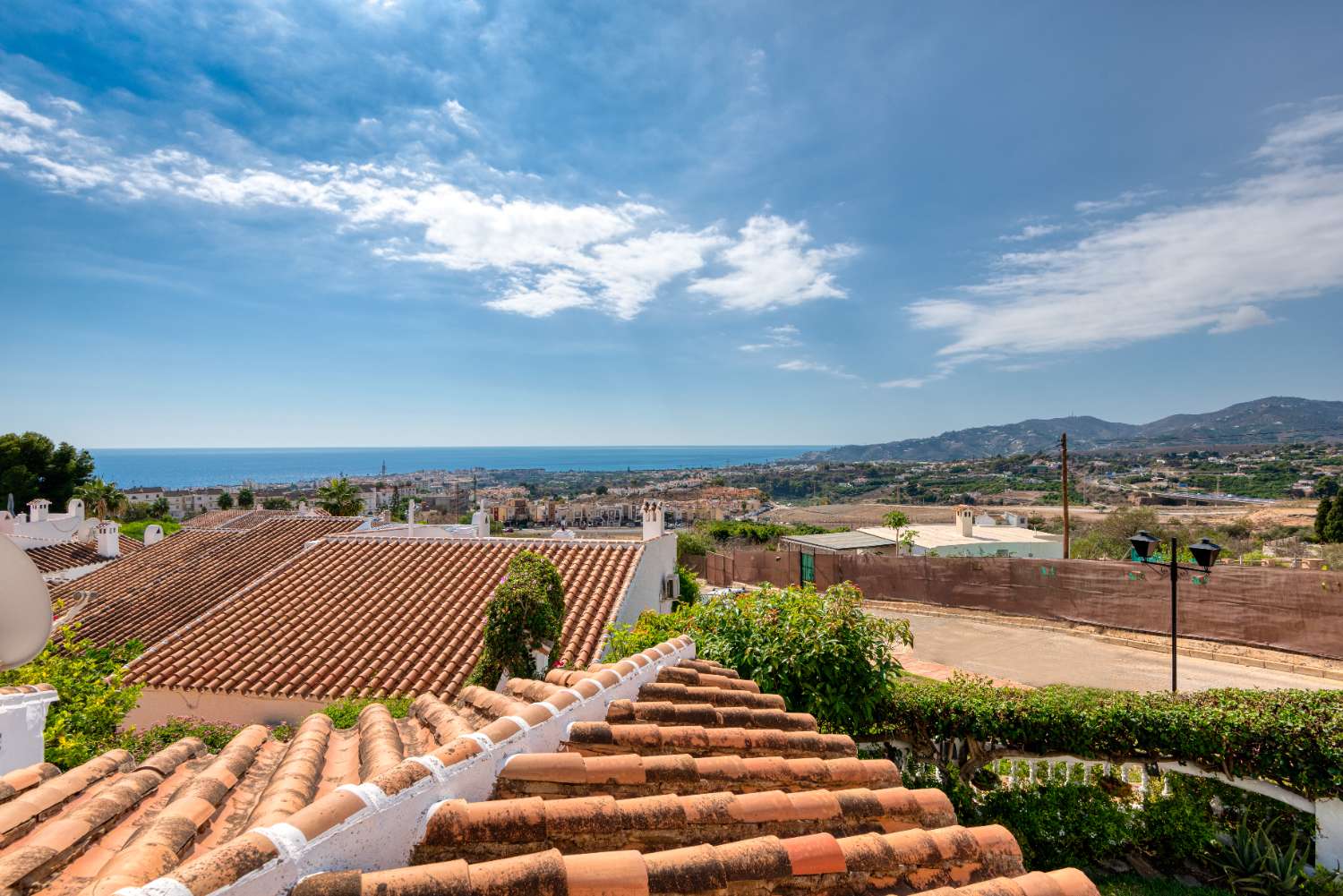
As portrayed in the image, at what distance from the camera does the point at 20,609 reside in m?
2.96

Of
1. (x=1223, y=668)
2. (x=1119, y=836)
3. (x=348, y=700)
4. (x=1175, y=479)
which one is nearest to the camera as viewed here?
(x=1119, y=836)

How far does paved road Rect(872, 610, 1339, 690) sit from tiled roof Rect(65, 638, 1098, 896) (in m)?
12.9

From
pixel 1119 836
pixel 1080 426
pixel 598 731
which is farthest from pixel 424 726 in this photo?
pixel 1080 426

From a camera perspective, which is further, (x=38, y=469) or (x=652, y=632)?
(x=38, y=469)

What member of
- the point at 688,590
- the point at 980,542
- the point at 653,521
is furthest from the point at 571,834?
the point at 980,542

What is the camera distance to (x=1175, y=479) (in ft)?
240

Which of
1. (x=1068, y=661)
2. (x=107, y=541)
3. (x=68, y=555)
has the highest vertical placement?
(x=107, y=541)

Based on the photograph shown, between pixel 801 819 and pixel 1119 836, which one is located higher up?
pixel 801 819

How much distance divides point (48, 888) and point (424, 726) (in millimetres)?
2149

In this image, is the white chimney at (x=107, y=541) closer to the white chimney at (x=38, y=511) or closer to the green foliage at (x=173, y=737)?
the white chimney at (x=38, y=511)

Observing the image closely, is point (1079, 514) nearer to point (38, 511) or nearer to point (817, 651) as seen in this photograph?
point (817, 651)

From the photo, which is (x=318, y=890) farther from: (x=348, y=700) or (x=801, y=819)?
(x=348, y=700)

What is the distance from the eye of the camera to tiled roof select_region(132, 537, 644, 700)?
10.5m

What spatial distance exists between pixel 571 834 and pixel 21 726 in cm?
578
